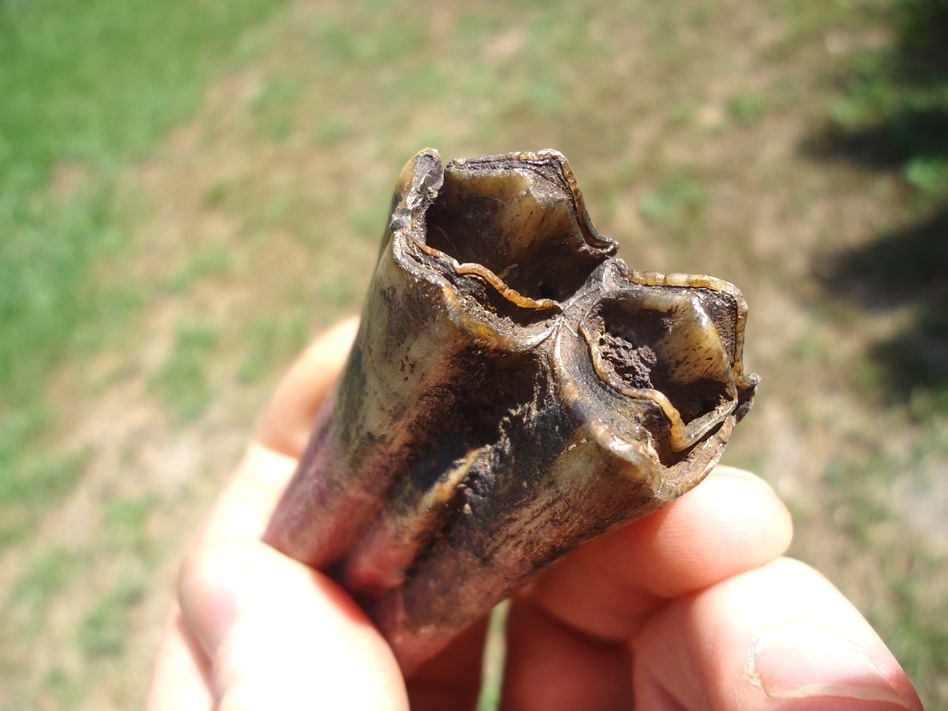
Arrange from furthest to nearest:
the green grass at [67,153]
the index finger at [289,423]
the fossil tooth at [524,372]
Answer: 1. the green grass at [67,153]
2. the index finger at [289,423]
3. the fossil tooth at [524,372]

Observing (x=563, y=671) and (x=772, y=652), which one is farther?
(x=563, y=671)

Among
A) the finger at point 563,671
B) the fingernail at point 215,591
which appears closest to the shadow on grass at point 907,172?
the finger at point 563,671

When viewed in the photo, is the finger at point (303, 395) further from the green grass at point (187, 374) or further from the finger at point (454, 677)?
the green grass at point (187, 374)

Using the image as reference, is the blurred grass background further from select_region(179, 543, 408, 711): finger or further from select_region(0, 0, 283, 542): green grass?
select_region(179, 543, 408, 711): finger

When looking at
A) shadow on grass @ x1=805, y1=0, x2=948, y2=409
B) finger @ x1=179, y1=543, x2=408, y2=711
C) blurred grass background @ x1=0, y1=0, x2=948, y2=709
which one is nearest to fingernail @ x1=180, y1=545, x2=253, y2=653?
finger @ x1=179, y1=543, x2=408, y2=711

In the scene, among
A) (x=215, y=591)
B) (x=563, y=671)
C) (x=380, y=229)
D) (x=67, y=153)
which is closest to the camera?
(x=215, y=591)

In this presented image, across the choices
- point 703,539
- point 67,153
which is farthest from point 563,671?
point 67,153

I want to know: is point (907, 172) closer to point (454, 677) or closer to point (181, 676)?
point (454, 677)
